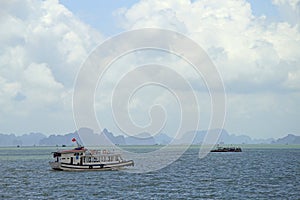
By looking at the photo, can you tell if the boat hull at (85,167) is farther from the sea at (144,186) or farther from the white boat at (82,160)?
the sea at (144,186)

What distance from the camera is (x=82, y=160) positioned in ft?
364

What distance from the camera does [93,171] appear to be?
4363 inches

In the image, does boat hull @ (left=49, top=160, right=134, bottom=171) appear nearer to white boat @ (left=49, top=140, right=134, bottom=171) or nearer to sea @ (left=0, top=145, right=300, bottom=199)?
white boat @ (left=49, top=140, right=134, bottom=171)

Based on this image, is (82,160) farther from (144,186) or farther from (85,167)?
(144,186)

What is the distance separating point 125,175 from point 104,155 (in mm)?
12562

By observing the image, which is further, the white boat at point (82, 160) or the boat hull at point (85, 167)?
the boat hull at point (85, 167)

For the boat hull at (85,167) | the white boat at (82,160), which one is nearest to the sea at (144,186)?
the boat hull at (85,167)

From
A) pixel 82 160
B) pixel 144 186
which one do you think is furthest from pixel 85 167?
pixel 144 186

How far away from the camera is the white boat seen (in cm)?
10919

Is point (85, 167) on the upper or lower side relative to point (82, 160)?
lower

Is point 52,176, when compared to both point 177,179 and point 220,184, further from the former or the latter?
point 220,184

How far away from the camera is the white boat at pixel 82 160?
109188 mm

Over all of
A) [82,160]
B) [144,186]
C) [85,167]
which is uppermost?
[82,160]

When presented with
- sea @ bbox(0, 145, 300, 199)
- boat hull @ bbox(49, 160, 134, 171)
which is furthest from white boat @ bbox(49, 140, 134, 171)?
sea @ bbox(0, 145, 300, 199)
